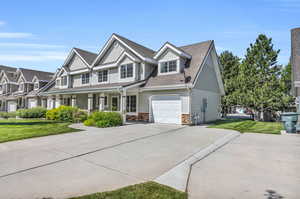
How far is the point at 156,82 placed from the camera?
14922 millimetres

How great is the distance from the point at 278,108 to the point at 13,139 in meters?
23.9

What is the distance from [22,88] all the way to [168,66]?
28755 millimetres

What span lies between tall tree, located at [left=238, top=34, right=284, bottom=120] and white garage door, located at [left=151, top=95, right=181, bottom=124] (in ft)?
36.6

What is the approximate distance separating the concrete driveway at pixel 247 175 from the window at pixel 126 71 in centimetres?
→ 1272

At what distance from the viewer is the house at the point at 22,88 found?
27.2m

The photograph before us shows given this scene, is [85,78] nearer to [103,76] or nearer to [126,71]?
[103,76]

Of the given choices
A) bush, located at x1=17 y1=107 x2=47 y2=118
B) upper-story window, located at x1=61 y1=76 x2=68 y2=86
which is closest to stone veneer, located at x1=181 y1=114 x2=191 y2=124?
bush, located at x1=17 y1=107 x2=47 y2=118

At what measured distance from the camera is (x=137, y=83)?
14.9 m

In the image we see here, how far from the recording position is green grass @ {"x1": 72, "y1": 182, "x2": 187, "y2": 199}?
112 inches

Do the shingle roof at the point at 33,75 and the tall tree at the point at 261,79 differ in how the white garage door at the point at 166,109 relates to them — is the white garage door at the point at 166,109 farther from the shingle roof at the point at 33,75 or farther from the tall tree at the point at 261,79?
the shingle roof at the point at 33,75

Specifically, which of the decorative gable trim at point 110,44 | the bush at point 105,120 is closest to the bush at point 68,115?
the bush at point 105,120

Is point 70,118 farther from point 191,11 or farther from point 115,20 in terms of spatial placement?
point 191,11

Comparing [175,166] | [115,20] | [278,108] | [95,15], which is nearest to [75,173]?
[175,166]

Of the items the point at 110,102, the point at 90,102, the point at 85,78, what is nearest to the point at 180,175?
the point at 110,102
